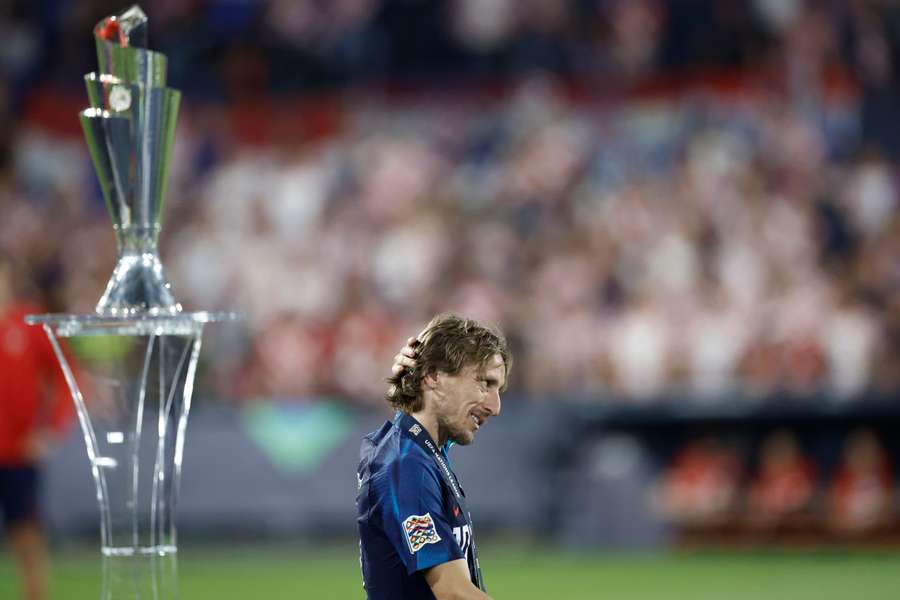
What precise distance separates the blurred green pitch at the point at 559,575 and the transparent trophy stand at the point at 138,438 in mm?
6674

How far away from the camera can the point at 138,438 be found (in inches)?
163

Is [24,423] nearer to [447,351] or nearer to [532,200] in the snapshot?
[447,351]

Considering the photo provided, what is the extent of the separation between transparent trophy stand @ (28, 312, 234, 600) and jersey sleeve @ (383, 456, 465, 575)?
0.69 m

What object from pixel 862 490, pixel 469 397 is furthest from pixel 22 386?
pixel 862 490

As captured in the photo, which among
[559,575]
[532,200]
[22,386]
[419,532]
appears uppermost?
[532,200]

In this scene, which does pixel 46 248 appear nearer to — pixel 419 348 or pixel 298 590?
pixel 298 590

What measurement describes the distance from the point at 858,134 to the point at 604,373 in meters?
Answer: 4.96

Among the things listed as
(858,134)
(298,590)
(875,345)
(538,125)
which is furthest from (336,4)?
(298,590)

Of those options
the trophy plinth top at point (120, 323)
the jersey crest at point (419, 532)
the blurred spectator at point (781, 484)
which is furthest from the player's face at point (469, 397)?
the blurred spectator at point (781, 484)

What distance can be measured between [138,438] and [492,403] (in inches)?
40.0

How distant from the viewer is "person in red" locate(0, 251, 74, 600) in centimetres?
942

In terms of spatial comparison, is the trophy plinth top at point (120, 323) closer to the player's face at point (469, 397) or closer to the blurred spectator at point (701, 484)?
the player's face at point (469, 397)

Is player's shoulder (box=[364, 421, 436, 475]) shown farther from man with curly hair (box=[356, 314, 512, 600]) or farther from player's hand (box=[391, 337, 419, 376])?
player's hand (box=[391, 337, 419, 376])

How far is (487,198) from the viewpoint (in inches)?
681
